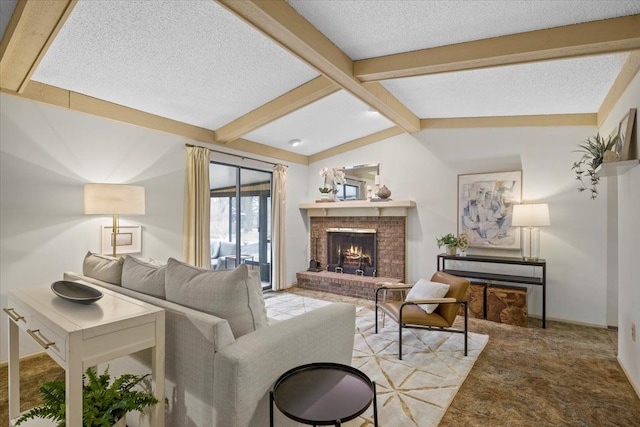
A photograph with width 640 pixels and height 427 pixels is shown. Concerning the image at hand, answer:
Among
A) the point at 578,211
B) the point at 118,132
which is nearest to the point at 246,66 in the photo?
the point at 118,132

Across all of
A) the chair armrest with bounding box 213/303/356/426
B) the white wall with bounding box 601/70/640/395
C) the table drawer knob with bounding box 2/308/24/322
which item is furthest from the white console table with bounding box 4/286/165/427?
the white wall with bounding box 601/70/640/395

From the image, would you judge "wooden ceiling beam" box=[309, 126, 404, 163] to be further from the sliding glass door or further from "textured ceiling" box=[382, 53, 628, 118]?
the sliding glass door

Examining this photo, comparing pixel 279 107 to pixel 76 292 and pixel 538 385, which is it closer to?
pixel 76 292

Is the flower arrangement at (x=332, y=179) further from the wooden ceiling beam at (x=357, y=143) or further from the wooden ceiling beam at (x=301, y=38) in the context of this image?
the wooden ceiling beam at (x=301, y=38)

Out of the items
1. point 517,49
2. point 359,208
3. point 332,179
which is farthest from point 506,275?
point 332,179

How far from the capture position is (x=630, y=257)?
8.70 ft

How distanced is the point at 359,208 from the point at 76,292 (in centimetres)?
457

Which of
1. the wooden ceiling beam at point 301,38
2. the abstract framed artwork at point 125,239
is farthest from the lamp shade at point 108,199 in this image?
the wooden ceiling beam at point 301,38

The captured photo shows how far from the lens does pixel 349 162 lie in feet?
20.2

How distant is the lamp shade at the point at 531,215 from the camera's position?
4008 mm

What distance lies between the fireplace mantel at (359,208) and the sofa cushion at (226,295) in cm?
383

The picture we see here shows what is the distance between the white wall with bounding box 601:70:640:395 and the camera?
8.13ft

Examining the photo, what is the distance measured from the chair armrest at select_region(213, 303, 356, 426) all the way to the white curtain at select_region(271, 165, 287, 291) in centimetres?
386

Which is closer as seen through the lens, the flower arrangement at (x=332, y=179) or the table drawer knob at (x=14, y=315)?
the table drawer knob at (x=14, y=315)
